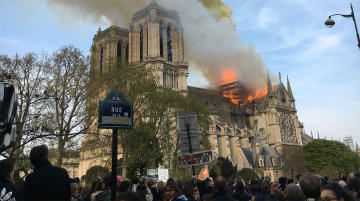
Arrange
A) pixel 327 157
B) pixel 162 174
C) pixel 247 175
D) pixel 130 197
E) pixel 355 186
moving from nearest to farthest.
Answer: pixel 130 197
pixel 355 186
pixel 162 174
pixel 247 175
pixel 327 157

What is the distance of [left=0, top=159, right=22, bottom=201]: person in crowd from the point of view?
450 cm

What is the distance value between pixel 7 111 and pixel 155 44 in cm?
5229

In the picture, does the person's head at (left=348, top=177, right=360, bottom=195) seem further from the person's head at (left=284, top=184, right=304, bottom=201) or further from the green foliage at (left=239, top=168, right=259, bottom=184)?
the green foliage at (left=239, top=168, right=259, bottom=184)

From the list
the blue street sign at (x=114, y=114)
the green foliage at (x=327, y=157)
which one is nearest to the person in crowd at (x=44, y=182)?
the blue street sign at (x=114, y=114)

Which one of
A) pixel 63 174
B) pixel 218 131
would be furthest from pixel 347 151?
pixel 63 174

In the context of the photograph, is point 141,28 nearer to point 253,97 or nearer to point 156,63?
point 156,63

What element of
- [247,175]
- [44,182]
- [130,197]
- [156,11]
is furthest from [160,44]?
[130,197]

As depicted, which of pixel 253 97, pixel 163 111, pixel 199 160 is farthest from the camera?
pixel 253 97

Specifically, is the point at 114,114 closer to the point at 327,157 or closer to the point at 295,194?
the point at 295,194

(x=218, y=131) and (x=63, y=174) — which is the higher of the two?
(x=218, y=131)

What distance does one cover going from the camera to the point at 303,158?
70312mm

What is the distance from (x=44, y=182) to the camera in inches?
162

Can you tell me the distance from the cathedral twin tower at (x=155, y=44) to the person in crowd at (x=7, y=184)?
48458mm

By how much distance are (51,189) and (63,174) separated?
246 millimetres
